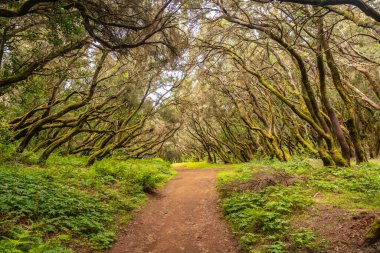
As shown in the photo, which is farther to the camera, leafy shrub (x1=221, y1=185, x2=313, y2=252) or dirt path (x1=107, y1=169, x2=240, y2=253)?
dirt path (x1=107, y1=169, x2=240, y2=253)

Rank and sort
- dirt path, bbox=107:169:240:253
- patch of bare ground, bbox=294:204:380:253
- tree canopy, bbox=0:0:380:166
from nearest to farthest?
1. patch of bare ground, bbox=294:204:380:253
2. dirt path, bbox=107:169:240:253
3. tree canopy, bbox=0:0:380:166

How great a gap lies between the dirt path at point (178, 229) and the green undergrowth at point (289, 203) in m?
0.42

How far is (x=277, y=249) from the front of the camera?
16.0 feet

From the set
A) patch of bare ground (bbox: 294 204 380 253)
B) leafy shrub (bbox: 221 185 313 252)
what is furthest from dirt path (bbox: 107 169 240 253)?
patch of bare ground (bbox: 294 204 380 253)

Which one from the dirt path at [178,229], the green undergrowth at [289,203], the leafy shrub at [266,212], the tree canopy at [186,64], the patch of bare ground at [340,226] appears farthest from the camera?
the tree canopy at [186,64]

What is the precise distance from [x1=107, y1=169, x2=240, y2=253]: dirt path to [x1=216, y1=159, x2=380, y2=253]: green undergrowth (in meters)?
0.42

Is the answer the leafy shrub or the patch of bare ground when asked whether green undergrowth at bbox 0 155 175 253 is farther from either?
the patch of bare ground

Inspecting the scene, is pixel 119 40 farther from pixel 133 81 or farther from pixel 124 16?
pixel 133 81

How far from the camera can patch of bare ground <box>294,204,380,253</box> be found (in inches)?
176

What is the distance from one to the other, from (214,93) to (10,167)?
1536 centimetres

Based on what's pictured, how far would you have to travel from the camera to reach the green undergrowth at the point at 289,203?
5.15 meters

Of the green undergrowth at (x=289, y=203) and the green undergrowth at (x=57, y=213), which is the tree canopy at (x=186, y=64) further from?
the green undergrowth at (x=289, y=203)

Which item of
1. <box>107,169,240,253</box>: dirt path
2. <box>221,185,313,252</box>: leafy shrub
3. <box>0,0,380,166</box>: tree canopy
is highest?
<box>0,0,380,166</box>: tree canopy

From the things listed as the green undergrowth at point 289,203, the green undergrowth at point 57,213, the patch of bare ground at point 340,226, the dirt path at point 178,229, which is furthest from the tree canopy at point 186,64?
the dirt path at point 178,229
